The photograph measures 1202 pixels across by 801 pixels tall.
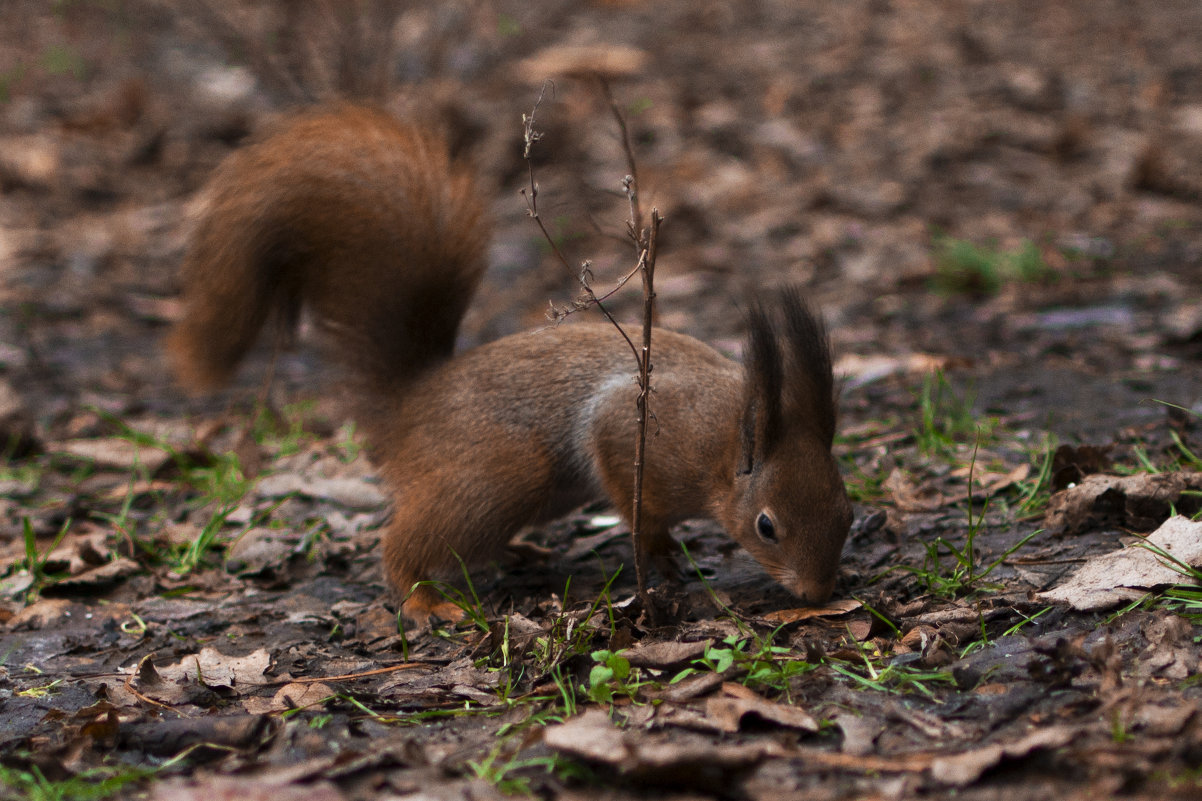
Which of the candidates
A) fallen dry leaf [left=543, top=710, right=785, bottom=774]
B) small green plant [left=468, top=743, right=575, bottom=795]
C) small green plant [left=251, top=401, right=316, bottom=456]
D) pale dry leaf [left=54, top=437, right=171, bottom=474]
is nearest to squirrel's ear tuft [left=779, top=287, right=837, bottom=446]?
fallen dry leaf [left=543, top=710, right=785, bottom=774]

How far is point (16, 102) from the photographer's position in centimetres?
1036

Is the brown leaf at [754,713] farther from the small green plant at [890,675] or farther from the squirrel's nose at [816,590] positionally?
the squirrel's nose at [816,590]

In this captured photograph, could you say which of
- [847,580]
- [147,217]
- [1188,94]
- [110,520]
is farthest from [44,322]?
[1188,94]

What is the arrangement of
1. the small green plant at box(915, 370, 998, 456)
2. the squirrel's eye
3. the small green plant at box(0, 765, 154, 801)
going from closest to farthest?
the small green plant at box(0, 765, 154, 801) < the squirrel's eye < the small green plant at box(915, 370, 998, 456)

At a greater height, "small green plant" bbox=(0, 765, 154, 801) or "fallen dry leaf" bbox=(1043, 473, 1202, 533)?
"fallen dry leaf" bbox=(1043, 473, 1202, 533)

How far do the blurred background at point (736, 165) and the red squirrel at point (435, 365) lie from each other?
5.67 ft

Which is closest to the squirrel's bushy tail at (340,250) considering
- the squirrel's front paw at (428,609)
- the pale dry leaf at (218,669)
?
the squirrel's front paw at (428,609)

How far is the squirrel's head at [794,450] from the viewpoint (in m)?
3.07

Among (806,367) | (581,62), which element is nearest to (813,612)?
(806,367)

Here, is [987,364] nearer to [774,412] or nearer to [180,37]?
[774,412]

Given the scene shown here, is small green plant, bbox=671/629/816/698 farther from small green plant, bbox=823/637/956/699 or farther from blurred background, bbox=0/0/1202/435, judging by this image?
blurred background, bbox=0/0/1202/435

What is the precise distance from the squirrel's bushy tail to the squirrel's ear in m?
1.17

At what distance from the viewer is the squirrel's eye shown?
10.7 feet

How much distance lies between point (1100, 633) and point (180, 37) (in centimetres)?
1233
